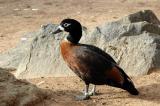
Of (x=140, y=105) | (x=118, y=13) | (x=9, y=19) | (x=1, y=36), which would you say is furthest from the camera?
(x=118, y=13)

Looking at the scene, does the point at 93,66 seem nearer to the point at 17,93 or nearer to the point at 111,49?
the point at 17,93

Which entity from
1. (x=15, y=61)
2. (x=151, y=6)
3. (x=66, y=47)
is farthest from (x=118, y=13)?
(x=66, y=47)

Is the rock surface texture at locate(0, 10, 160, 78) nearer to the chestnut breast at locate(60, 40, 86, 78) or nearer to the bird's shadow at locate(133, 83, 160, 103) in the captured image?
the bird's shadow at locate(133, 83, 160, 103)

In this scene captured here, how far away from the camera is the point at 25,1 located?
1650 cm

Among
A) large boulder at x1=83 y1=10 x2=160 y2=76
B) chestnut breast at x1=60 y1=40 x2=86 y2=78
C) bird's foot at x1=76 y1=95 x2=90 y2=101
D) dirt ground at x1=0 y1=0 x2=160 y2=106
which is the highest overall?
chestnut breast at x1=60 y1=40 x2=86 y2=78

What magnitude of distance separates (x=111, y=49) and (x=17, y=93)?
2638mm

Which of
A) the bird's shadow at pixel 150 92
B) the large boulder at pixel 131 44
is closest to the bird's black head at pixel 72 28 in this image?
the bird's shadow at pixel 150 92

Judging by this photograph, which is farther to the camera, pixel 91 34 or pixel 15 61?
pixel 15 61

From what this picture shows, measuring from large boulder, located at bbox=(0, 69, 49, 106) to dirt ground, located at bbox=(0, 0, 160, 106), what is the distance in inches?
5.9

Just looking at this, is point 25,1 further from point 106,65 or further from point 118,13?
point 106,65

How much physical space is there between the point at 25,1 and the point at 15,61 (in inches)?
280

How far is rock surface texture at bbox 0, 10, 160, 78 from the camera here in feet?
27.7

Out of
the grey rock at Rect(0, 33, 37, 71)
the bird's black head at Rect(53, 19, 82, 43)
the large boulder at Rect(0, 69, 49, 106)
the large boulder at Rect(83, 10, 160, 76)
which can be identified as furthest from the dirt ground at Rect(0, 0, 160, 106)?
the grey rock at Rect(0, 33, 37, 71)

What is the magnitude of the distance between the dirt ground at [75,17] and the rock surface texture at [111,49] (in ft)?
1.17
